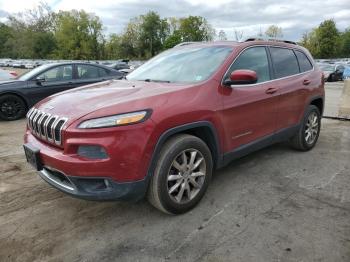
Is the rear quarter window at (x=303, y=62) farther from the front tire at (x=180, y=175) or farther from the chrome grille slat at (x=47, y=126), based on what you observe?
the chrome grille slat at (x=47, y=126)

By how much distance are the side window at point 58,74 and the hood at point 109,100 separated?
18.1 ft

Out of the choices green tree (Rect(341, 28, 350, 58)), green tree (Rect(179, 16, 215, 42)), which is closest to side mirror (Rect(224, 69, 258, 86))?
green tree (Rect(179, 16, 215, 42))

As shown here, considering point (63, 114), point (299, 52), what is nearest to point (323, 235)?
point (63, 114)

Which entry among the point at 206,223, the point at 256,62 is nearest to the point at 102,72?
the point at 256,62

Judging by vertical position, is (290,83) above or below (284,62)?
below

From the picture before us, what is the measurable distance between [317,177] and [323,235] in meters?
1.44

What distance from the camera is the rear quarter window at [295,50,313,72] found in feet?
16.7

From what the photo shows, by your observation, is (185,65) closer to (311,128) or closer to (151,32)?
(311,128)

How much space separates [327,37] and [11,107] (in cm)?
7884

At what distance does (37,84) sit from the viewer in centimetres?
841

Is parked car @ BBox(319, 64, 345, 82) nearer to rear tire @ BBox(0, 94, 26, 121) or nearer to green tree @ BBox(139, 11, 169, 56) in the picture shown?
Result: rear tire @ BBox(0, 94, 26, 121)

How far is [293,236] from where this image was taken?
9.65 feet

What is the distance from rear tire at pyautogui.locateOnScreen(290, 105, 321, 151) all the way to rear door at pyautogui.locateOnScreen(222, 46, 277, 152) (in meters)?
0.94

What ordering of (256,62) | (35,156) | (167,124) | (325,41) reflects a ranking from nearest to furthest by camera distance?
(167,124)
(35,156)
(256,62)
(325,41)
